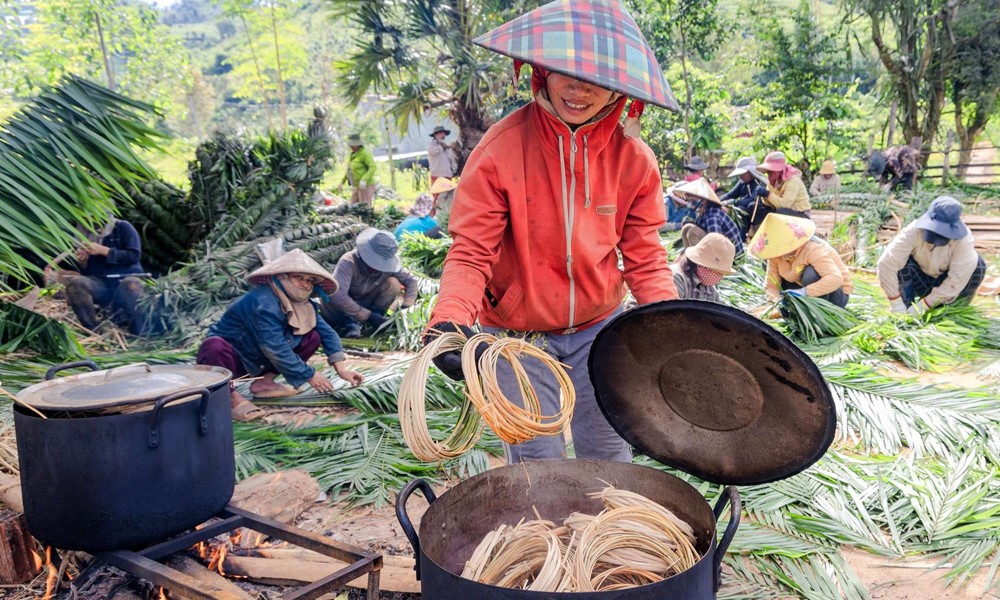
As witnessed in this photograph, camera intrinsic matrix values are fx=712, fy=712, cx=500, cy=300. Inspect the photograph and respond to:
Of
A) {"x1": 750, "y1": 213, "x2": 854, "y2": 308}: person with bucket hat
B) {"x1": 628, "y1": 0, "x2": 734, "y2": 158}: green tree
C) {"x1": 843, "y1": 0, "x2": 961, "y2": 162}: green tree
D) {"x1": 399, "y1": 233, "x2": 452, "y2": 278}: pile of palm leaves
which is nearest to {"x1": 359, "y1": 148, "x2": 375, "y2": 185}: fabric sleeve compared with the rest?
{"x1": 399, "y1": 233, "x2": 452, "y2": 278}: pile of palm leaves

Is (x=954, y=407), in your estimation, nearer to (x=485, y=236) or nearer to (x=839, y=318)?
(x=839, y=318)

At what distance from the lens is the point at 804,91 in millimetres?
14586

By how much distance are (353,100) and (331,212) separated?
135 inches

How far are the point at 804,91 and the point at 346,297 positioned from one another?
40.1 feet

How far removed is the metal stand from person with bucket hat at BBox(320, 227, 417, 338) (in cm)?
350

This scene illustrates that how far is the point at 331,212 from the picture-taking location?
8820 mm

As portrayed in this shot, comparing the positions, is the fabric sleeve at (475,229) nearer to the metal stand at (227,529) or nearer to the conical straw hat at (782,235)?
the metal stand at (227,529)

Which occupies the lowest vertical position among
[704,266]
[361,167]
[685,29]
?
[704,266]

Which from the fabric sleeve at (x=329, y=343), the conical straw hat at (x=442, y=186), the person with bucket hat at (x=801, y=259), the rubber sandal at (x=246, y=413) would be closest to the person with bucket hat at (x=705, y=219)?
the person with bucket hat at (x=801, y=259)

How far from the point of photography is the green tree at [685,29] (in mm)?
13383

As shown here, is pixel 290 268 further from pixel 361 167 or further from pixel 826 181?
pixel 826 181

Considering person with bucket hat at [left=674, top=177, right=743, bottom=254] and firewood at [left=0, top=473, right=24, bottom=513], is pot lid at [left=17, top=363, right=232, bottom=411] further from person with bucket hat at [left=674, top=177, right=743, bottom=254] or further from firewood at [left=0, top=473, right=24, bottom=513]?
person with bucket hat at [left=674, top=177, right=743, bottom=254]

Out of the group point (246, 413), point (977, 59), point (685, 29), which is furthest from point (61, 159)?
point (977, 59)

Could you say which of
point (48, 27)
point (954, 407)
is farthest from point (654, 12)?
point (48, 27)
